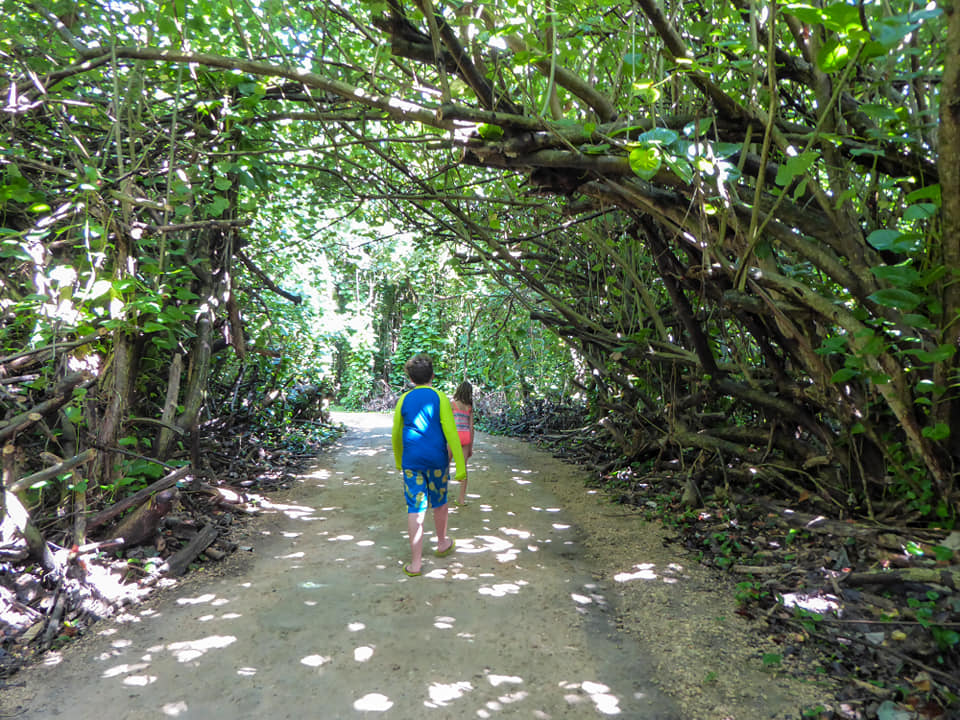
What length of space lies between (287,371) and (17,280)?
20.5 feet

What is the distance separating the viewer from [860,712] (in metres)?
2.35

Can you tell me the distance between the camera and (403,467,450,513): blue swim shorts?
13.8 feet

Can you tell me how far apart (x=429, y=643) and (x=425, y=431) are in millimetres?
1631

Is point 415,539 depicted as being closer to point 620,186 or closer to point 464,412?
point 464,412

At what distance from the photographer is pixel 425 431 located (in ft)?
14.3

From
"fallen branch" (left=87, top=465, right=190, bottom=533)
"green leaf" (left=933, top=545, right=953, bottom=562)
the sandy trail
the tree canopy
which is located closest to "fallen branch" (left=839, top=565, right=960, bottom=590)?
"green leaf" (left=933, top=545, right=953, bottom=562)

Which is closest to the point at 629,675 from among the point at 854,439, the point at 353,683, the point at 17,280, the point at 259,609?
the point at 353,683

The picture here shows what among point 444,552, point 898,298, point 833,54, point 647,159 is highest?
point 833,54

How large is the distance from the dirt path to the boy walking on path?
0.55m

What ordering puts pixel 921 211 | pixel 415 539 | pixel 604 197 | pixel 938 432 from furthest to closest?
pixel 415 539, pixel 604 197, pixel 938 432, pixel 921 211

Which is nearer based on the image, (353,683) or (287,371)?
(353,683)

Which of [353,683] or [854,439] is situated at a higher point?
[854,439]

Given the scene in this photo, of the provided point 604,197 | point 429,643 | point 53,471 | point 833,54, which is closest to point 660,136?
point 833,54

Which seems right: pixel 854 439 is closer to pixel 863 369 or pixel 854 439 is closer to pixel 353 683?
pixel 863 369
